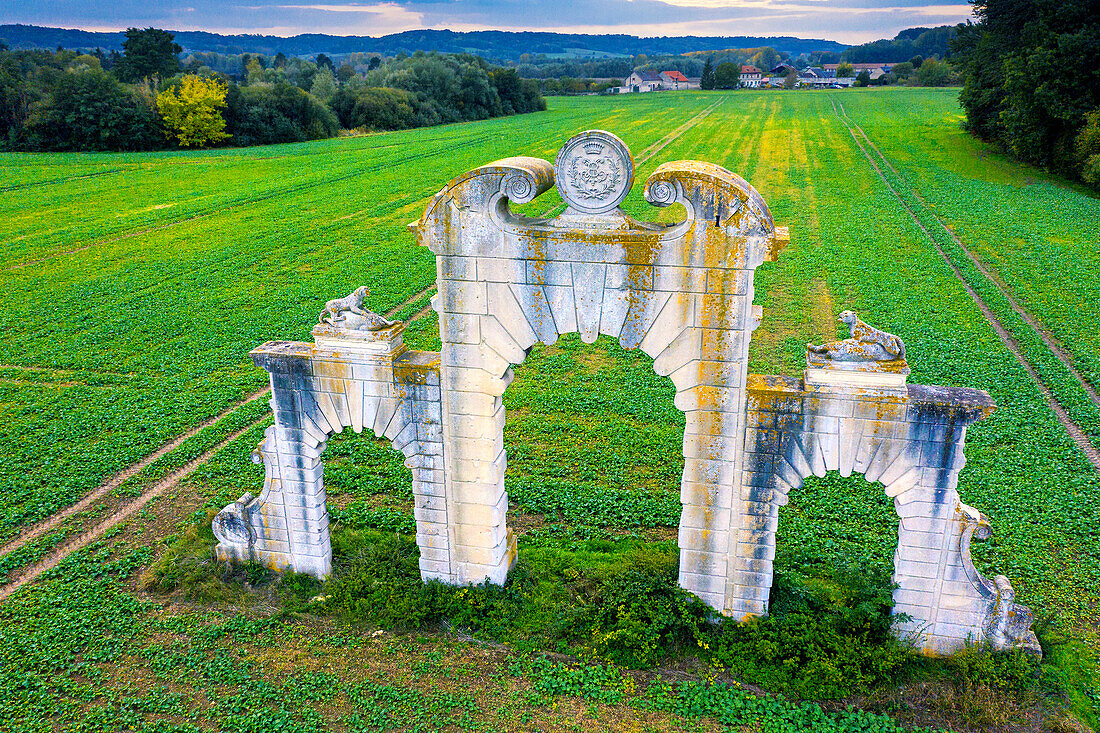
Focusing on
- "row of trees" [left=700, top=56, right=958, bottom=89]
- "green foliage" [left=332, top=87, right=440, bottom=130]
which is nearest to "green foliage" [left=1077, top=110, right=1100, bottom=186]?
"green foliage" [left=332, top=87, right=440, bottom=130]

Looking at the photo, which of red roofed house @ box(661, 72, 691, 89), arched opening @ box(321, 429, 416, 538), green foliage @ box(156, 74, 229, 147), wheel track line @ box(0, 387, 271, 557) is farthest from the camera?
red roofed house @ box(661, 72, 691, 89)

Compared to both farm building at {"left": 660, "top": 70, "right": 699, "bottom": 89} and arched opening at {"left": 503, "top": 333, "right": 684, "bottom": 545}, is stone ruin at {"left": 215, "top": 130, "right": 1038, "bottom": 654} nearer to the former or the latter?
arched opening at {"left": 503, "top": 333, "right": 684, "bottom": 545}

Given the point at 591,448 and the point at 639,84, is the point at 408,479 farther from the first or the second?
the point at 639,84

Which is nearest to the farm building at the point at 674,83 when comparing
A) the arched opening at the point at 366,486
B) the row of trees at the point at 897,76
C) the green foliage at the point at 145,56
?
the row of trees at the point at 897,76

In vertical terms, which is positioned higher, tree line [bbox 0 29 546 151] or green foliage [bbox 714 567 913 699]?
tree line [bbox 0 29 546 151]

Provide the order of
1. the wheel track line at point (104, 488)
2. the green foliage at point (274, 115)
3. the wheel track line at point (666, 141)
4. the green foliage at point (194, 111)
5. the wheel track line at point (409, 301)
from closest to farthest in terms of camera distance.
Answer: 1. the wheel track line at point (104, 488)
2. the wheel track line at point (409, 301)
3. the wheel track line at point (666, 141)
4. the green foliage at point (194, 111)
5. the green foliage at point (274, 115)

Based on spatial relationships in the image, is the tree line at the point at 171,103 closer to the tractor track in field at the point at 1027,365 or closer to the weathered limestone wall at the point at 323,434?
the tractor track in field at the point at 1027,365

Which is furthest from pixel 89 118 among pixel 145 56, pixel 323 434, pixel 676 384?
pixel 676 384
